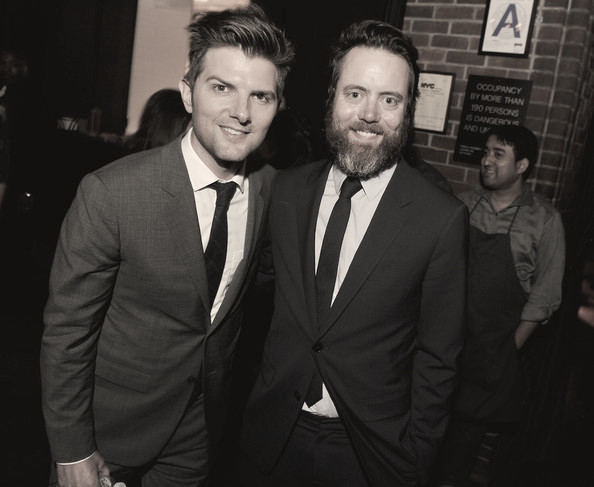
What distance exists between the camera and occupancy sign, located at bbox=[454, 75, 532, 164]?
3.48 m

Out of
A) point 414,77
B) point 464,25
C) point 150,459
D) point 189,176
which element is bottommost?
point 150,459

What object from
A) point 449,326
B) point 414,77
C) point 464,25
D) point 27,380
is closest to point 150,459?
point 449,326

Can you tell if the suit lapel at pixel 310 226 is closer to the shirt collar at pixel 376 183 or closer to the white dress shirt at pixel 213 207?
the shirt collar at pixel 376 183

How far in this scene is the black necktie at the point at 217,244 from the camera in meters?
1.70

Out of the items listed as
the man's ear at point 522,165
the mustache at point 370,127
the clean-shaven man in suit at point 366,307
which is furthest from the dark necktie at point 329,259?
the man's ear at point 522,165

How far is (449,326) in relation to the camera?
1.75m

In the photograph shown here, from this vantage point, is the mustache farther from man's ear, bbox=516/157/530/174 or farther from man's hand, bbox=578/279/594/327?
man's hand, bbox=578/279/594/327

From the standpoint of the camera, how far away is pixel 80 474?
1.59 meters

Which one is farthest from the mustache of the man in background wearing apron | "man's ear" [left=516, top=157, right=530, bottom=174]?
"man's ear" [left=516, top=157, right=530, bottom=174]

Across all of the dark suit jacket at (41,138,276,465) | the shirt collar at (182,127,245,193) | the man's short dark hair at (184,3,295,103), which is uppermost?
the man's short dark hair at (184,3,295,103)

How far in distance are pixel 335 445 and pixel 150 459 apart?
611mm

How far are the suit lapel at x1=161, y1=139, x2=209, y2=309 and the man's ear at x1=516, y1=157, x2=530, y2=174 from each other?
2.29 m

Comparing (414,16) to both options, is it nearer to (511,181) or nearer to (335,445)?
(511,181)

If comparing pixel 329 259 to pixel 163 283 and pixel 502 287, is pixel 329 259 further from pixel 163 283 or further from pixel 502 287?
pixel 502 287
